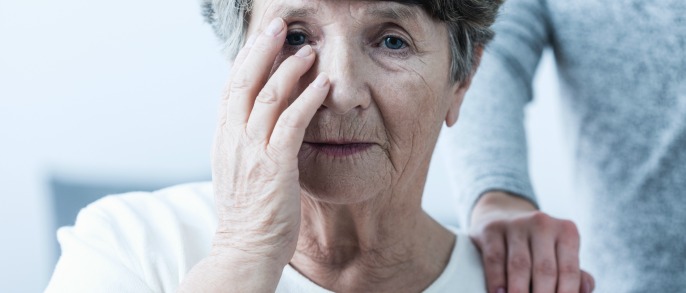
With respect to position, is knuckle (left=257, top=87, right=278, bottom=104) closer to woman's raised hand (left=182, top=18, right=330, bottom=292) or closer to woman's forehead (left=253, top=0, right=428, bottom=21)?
woman's raised hand (left=182, top=18, right=330, bottom=292)

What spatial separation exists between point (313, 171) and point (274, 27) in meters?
0.26

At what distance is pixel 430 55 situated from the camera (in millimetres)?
1542

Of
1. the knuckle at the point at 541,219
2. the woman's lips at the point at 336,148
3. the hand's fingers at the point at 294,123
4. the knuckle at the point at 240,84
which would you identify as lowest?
the knuckle at the point at 541,219

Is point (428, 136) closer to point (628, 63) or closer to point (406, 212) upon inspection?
point (406, 212)

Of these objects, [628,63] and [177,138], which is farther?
[177,138]

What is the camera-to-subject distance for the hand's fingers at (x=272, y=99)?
1.35 meters

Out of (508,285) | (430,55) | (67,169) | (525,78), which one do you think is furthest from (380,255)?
(67,169)

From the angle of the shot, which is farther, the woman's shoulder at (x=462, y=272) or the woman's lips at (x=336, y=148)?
the woman's shoulder at (x=462, y=272)

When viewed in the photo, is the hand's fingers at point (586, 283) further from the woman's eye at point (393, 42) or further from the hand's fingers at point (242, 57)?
the hand's fingers at point (242, 57)

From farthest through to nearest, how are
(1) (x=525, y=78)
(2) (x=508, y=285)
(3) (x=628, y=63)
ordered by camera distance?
(1) (x=525, y=78) → (3) (x=628, y=63) → (2) (x=508, y=285)

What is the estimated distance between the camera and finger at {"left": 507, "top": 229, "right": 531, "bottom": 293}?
1.68 meters

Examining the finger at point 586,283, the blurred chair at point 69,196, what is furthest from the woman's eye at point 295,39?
the blurred chair at point 69,196

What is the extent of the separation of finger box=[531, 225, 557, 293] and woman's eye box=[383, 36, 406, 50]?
20.3 inches

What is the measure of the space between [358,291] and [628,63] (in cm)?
93
